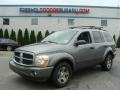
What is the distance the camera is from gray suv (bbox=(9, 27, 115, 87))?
21.8ft

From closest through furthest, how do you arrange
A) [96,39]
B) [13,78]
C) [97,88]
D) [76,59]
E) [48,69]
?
[48,69] < [97,88] < [76,59] < [13,78] < [96,39]

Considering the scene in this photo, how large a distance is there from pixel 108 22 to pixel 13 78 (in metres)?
27.6

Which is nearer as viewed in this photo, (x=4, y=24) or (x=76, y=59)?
(x=76, y=59)

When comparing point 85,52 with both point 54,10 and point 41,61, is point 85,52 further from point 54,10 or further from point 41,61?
point 54,10

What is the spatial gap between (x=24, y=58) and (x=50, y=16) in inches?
1036

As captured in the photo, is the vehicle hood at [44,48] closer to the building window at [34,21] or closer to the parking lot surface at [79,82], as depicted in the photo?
the parking lot surface at [79,82]

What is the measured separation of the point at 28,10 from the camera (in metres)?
32.7

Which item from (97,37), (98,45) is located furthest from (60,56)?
(97,37)

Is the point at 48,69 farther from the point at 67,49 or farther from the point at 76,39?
the point at 76,39

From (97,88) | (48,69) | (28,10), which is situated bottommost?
(97,88)

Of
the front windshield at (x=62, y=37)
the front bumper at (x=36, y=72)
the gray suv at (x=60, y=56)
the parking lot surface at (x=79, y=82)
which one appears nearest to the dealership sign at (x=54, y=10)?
the gray suv at (x=60, y=56)

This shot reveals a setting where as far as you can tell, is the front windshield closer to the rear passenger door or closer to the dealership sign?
the rear passenger door

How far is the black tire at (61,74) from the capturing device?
6.93 m

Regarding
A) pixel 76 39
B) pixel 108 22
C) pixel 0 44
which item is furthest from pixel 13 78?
pixel 108 22
